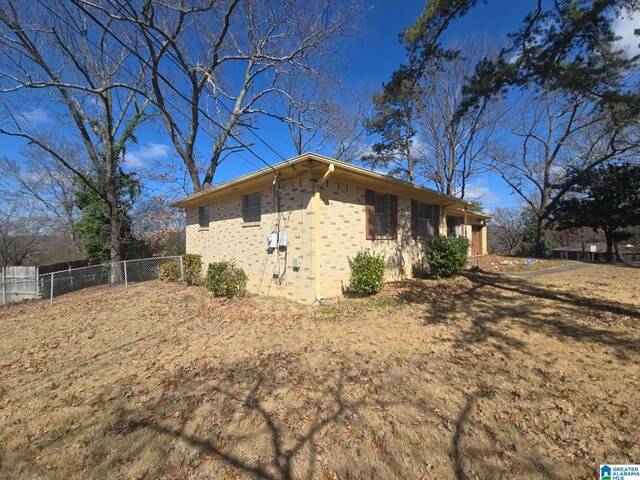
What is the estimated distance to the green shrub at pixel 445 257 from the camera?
8906 mm

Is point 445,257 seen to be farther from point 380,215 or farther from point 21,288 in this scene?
point 21,288

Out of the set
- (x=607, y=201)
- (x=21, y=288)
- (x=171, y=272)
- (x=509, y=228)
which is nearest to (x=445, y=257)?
(x=171, y=272)

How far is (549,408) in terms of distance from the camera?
2516 millimetres

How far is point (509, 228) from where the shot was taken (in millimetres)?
31453

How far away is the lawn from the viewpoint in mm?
2062

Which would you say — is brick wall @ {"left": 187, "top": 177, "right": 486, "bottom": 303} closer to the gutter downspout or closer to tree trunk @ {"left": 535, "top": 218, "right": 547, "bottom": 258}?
the gutter downspout

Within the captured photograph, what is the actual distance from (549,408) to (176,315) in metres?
6.56

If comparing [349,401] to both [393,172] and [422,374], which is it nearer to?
[422,374]

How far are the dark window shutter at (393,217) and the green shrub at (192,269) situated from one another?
23.6ft

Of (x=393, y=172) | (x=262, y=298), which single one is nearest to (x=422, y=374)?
(x=262, y=298)

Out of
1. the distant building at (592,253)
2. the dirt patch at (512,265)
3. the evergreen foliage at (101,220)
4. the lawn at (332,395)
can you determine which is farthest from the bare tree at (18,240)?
the distant building at (592,253)

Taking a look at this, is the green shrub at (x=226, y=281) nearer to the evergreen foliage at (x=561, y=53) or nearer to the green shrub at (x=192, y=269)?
the green shrub at (x=192, y=269)

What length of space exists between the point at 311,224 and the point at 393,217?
3554 mm

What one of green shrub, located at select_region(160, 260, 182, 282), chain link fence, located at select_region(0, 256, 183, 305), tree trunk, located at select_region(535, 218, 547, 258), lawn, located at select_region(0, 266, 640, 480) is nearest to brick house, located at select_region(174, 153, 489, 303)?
lawn, located at select_region(0, 266, 640, 480)
